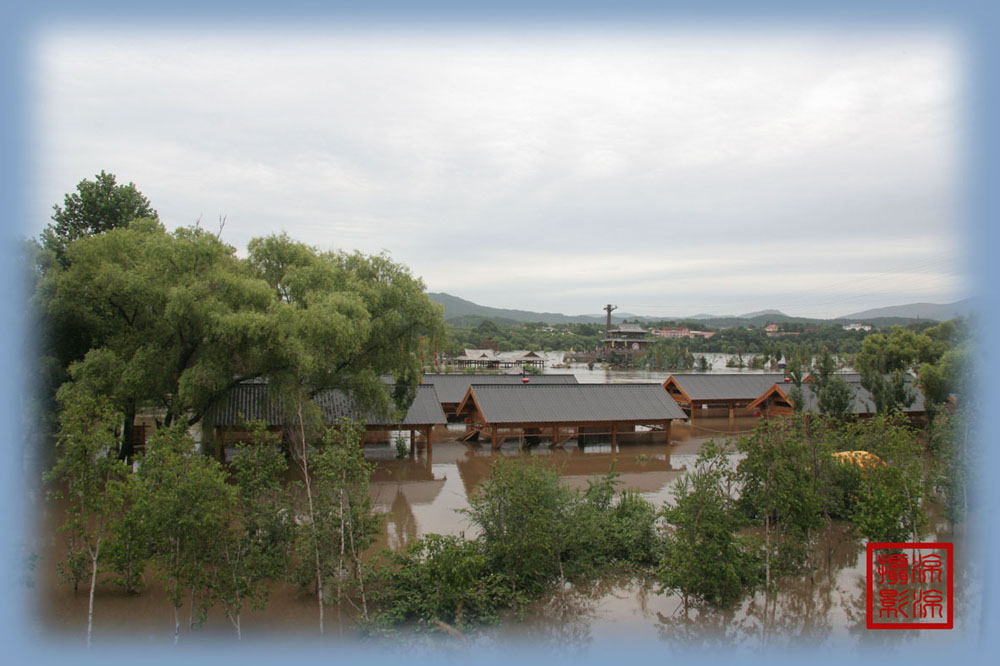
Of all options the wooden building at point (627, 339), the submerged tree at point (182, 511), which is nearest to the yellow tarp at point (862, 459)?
the submerged tree at point (182, 511)

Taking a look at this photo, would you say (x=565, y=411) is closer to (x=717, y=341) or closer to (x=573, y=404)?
(x=573, y=404)

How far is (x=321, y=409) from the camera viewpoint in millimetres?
14898

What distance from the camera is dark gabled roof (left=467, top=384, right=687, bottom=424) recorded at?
18.6m

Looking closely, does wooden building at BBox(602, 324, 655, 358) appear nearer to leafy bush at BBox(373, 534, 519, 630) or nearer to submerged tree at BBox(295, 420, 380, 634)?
leafy bush at BBox(373, 534, 519, 630)

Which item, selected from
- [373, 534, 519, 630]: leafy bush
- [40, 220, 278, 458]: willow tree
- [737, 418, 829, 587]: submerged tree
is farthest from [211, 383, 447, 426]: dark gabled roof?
[737, 418, 829, 587]: submerged tree

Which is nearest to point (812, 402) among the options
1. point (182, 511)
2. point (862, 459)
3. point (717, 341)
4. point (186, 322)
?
point (862, 459)

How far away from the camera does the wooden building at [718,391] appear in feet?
81.3

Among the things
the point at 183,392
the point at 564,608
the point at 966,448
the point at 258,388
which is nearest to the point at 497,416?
the point at 258,388

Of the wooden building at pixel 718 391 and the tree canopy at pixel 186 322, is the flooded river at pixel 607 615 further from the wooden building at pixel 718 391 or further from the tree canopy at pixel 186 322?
the wooden building at pixel 718 391

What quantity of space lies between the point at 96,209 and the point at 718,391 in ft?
78.4

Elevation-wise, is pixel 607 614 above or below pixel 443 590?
below

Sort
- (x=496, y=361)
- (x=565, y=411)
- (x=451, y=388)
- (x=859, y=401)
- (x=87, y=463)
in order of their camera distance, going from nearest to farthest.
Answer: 1. (x=87, y=463)
2. (x=565, y=411)
3. (x=859, y=401)
4. (x=451, y=388)
5. (x=496, y=361)

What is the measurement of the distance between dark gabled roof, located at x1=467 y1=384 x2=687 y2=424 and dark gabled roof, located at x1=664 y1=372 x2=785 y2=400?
5.08 m

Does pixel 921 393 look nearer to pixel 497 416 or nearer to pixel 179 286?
pixel 497 416
